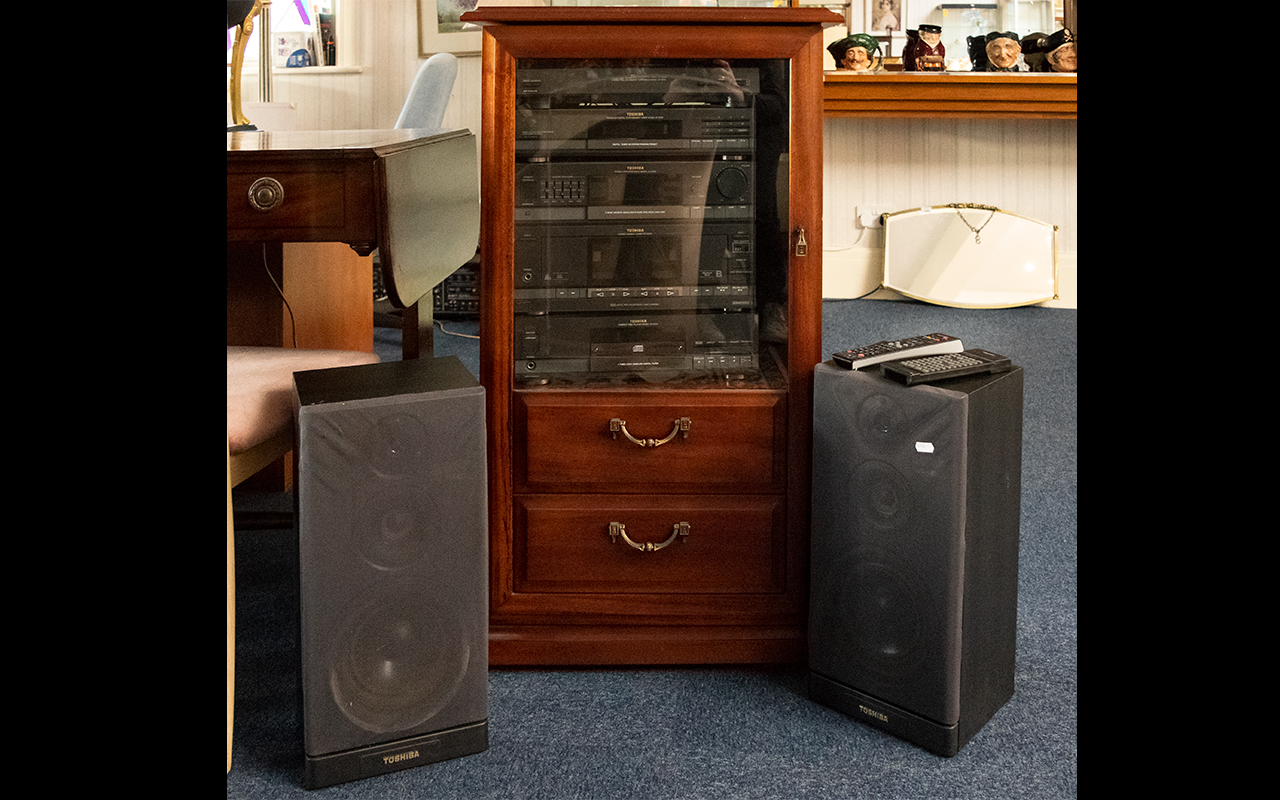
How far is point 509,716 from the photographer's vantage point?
52.4 inches

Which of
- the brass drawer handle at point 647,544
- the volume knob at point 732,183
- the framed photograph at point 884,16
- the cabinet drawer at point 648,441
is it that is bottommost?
the brass drawer handle at point 647,544

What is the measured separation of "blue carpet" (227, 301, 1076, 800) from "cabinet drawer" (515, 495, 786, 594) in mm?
131


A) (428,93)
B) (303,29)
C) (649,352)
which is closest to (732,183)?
(649,352)

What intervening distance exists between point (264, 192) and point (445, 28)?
375 cm

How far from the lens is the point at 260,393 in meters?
1.29

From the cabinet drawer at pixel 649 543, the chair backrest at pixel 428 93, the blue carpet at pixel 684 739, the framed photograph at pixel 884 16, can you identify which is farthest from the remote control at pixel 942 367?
the framed photograph at pixel 884 16

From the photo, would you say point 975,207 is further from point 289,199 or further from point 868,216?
point 289,199

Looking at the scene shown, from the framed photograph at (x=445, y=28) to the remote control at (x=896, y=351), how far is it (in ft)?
12.2

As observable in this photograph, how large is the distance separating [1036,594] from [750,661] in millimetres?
577

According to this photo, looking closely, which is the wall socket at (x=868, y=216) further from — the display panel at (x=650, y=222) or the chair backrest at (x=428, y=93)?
the display panel at (x=650, y=222)

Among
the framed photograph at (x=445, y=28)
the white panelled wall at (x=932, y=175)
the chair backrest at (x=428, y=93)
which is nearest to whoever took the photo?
the chair backrest at (x=428, y=93)

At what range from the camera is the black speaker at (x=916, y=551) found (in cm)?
120
